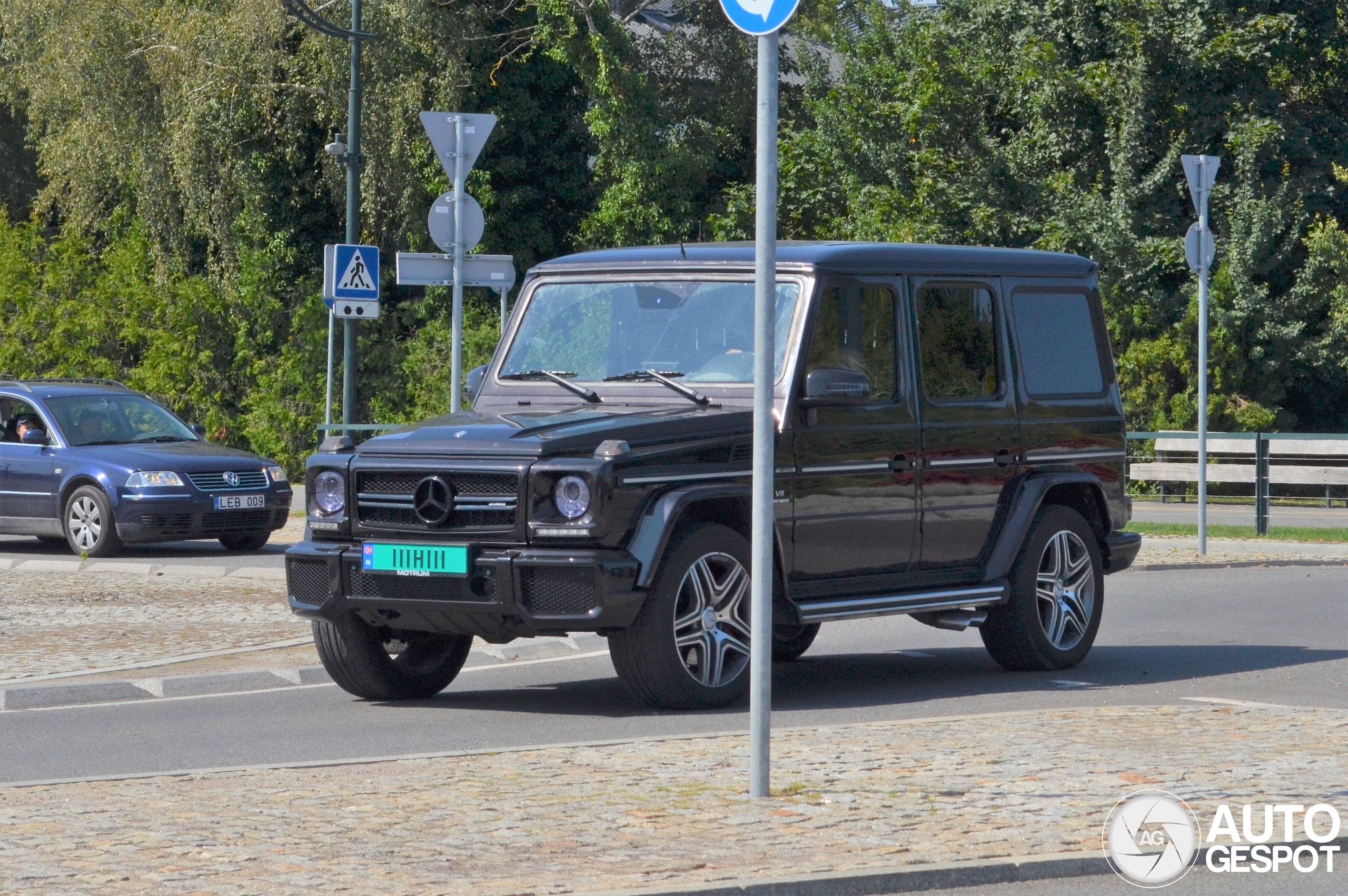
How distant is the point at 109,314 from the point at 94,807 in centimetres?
3385

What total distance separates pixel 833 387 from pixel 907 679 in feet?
7.00

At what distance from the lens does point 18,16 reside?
1537 inches


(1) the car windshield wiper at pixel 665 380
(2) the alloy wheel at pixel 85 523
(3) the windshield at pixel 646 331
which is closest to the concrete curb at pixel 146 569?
(2) the alloy wheel at pixel 85 523

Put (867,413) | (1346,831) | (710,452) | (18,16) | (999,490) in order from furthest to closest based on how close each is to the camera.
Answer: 1. (18,16)
2. (999,490)
3. (867,413)
4. (710,452)
5. (1346,831)

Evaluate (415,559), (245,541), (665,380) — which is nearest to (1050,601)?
(665,380)

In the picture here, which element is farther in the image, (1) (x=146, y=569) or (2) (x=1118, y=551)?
(1) (x=146, y=569)

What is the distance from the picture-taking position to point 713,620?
9.19 meters

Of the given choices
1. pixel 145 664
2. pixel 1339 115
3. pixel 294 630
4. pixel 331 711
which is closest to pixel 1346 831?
pixel 331 711

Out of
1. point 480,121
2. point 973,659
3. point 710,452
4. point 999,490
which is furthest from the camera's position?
point 480,121

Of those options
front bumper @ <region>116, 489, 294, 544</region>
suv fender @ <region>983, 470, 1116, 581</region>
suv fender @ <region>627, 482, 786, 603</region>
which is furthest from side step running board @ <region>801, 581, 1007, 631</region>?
front bumper @ <region>116, 489, 294, 544</region>

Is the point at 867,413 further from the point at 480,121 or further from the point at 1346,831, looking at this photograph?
the point at 480,121

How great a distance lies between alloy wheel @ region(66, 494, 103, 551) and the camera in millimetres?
18656

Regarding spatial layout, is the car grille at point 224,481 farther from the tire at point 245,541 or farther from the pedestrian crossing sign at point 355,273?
the pedestrian crossing sign at point 355,273

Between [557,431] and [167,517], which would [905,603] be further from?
[167,517]
